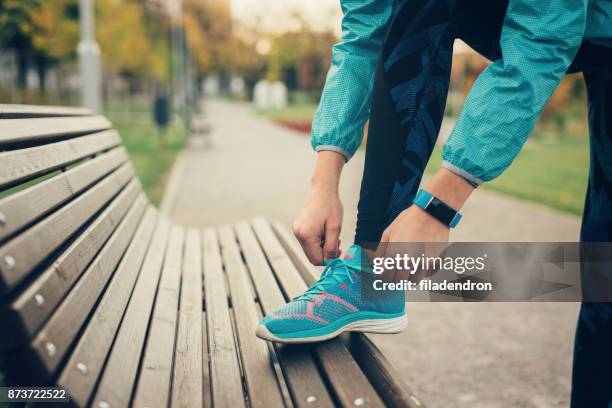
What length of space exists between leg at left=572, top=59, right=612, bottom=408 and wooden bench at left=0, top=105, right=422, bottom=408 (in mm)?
647

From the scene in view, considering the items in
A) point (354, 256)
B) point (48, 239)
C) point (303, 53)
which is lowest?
point (354, 256)

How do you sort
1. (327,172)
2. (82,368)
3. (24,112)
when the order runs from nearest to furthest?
1. (82,368)
2. (327,172)
3. (24,112)

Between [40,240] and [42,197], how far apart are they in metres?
0.18

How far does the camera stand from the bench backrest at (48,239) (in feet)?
3.22

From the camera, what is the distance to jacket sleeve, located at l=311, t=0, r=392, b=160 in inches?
62.4

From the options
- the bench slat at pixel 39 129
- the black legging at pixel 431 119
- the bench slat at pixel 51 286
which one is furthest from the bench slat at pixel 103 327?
the black legging at pixel 431 119

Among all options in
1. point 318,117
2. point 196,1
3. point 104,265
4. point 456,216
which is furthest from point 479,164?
point 196,1

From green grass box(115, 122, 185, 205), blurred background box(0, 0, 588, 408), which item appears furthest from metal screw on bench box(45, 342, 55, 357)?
green grass box(115, 122, 185, 205)

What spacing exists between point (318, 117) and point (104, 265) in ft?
2.40

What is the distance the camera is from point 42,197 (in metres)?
1.31

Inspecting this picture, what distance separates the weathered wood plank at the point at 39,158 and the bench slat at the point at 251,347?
0.67 m

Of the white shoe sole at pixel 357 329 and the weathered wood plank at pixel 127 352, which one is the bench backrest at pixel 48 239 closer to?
the weathered wood plank at pixel 127 352

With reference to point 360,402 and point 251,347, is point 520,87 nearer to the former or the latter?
point 360,402

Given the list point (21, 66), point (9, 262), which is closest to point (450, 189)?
point (9, 262)
